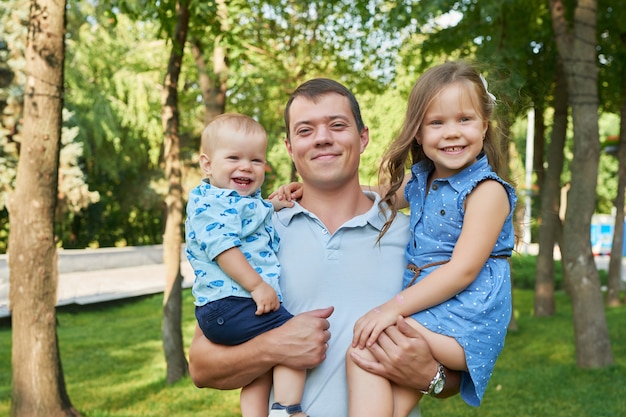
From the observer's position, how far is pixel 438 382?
2.44 m

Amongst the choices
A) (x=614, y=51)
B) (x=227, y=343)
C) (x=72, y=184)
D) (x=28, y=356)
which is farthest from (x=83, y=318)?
(x=227, y=343)

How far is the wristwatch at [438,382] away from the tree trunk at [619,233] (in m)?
12.5

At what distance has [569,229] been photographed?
28.3 ft

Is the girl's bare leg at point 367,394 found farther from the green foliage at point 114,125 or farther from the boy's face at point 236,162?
the green foliage at point 114,125

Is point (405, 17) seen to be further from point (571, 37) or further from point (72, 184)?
point (72, 184)

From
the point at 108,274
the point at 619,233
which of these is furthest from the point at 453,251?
the point at 108,274

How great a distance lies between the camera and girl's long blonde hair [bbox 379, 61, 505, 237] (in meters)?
2.52

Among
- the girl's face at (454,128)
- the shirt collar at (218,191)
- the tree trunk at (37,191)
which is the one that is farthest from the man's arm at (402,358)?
the tree trunk at (37,191)

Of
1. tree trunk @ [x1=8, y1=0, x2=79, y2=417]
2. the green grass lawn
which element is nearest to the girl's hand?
tree trunk @ [x1=8, y1=0, x2=79, y2=417]

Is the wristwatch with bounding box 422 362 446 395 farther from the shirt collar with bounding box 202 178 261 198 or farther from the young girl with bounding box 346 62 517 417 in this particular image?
the shirt collar with bounding box 202 178 261 198

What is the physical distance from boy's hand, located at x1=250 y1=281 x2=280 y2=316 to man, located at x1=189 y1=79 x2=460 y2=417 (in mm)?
76

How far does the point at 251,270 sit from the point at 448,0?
23.5ft

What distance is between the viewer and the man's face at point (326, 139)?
2611 mm

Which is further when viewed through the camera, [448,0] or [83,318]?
[83,318]
